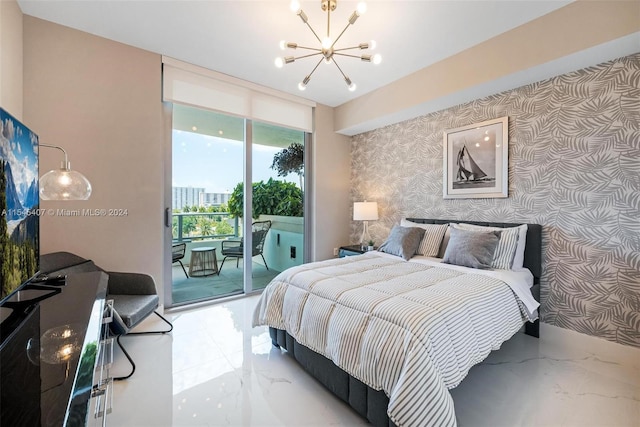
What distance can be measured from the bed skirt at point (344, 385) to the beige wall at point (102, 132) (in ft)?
6.07

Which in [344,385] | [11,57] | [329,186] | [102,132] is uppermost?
[11,57]

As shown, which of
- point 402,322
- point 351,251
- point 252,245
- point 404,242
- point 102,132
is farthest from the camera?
point 351,251

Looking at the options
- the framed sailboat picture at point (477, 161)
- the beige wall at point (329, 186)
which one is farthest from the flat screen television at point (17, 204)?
the framed sailboat picture at point (477, 161)

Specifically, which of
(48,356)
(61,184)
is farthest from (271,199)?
(48,356)

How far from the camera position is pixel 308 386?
73.5 inches

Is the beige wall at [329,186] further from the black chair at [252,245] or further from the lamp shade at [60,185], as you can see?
the lamp shade at [60,185]

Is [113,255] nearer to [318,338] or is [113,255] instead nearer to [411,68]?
[318,338]

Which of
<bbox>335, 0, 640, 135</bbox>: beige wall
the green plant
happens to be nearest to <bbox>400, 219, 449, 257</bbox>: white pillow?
Answer: <bbox>335, 0, 640, 135</bbox>: beige wall

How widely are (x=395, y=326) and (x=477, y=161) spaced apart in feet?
7.90

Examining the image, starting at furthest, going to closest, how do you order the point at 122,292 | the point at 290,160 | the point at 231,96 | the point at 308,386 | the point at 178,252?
1. the point at 290,160
2. the point at 231,96
3. the point at 178,252
4. the point at 122,292
5. the point at 308,386

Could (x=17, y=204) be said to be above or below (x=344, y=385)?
above

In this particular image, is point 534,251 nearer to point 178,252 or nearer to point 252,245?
point 252,245

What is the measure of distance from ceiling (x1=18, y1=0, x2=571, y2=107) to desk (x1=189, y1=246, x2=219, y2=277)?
2174mm

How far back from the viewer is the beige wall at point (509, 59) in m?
1.99
